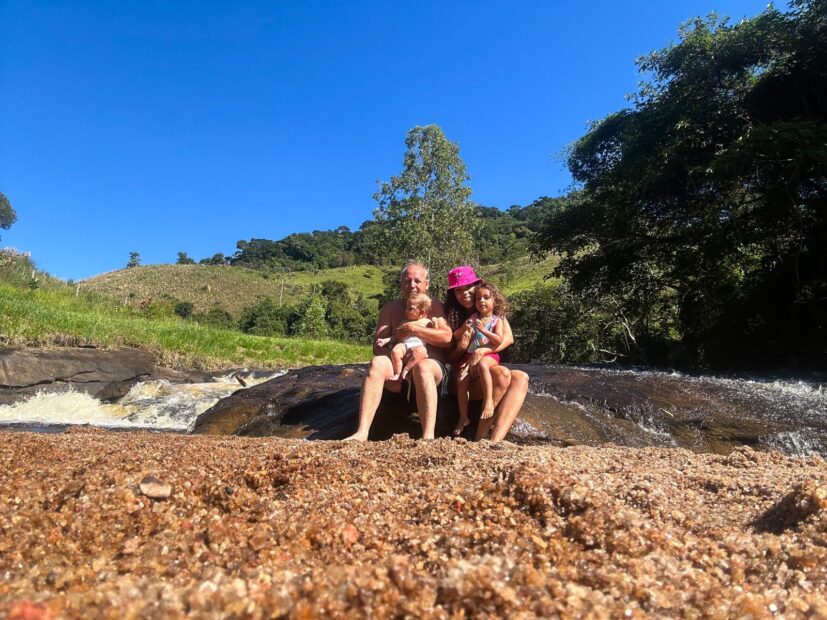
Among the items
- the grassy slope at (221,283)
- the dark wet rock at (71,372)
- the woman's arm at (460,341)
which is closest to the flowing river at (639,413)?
the dark wet rock at (71,372)

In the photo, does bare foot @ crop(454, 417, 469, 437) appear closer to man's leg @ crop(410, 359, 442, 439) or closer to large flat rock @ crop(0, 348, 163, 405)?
man's leg @ crop(410, 359, 442, 439)

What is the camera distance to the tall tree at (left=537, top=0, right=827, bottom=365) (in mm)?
10516

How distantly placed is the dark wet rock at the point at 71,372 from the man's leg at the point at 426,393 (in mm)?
6277

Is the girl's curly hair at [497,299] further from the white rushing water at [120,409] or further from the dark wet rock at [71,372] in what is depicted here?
the dark wet rock at [71,372]

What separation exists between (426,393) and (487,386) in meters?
0.47

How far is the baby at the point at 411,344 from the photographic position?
407 centimetres

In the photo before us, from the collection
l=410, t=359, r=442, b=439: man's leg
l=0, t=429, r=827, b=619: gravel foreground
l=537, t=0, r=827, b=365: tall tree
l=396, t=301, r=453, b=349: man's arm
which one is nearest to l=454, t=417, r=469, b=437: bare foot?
l=410, t=359, r=442, b=439: man's leg

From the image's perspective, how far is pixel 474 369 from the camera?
159 inches

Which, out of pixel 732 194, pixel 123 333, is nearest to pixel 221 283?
pixel 123 333

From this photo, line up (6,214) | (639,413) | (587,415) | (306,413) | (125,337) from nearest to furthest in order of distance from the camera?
(587,415) < (639,413) < (306,413) < (125,337) < (6,214)

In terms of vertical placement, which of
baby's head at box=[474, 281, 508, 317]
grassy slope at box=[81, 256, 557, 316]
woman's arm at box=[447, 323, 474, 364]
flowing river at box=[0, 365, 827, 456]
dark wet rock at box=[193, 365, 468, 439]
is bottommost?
flowing river at box=[0, 365, 827, 456]

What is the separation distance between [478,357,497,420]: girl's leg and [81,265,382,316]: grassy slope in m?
57.4

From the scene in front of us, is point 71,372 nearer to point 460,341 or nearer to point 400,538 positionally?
point 460,341

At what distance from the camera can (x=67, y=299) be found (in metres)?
13.3
